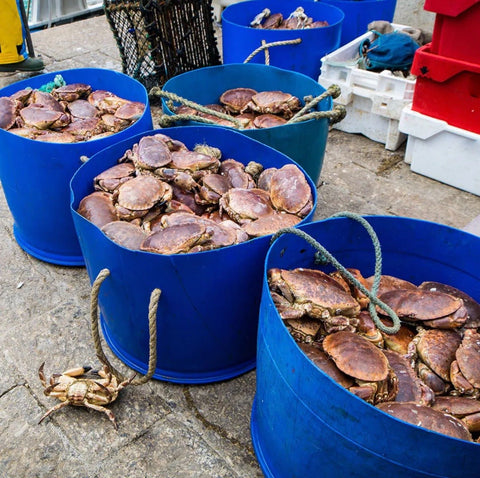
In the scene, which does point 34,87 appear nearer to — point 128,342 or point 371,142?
point 128,342

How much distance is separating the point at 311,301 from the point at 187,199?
894 mm

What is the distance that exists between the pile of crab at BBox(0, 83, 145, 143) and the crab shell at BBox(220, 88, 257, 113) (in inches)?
22.2

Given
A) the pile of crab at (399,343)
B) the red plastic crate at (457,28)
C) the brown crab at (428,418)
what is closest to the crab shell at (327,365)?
the pile of crab at (399,343)

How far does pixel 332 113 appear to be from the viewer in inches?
101

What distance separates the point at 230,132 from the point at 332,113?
0.53m

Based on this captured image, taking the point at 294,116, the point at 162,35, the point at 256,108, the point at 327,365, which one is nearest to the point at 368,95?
the point at 256,108

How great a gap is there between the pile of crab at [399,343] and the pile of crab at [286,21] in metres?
2.74

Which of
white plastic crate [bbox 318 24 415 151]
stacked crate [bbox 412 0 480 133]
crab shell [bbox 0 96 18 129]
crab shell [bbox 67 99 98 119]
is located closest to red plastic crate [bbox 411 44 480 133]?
stacked crate [bbox 412 0 480 133]

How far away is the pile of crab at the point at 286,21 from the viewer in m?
4.04

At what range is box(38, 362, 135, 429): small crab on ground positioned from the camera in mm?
2027

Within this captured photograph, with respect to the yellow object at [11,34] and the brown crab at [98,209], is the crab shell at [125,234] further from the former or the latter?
the yellow object at [11,34]

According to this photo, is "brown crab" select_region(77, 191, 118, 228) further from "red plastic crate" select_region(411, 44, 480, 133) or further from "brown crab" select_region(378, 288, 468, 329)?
"red plastic crate" select_region(411, 44, 480, 133)

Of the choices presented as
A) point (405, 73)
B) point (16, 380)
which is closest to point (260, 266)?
point (16, 380)

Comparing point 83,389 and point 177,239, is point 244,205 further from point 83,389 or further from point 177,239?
point 83,389
